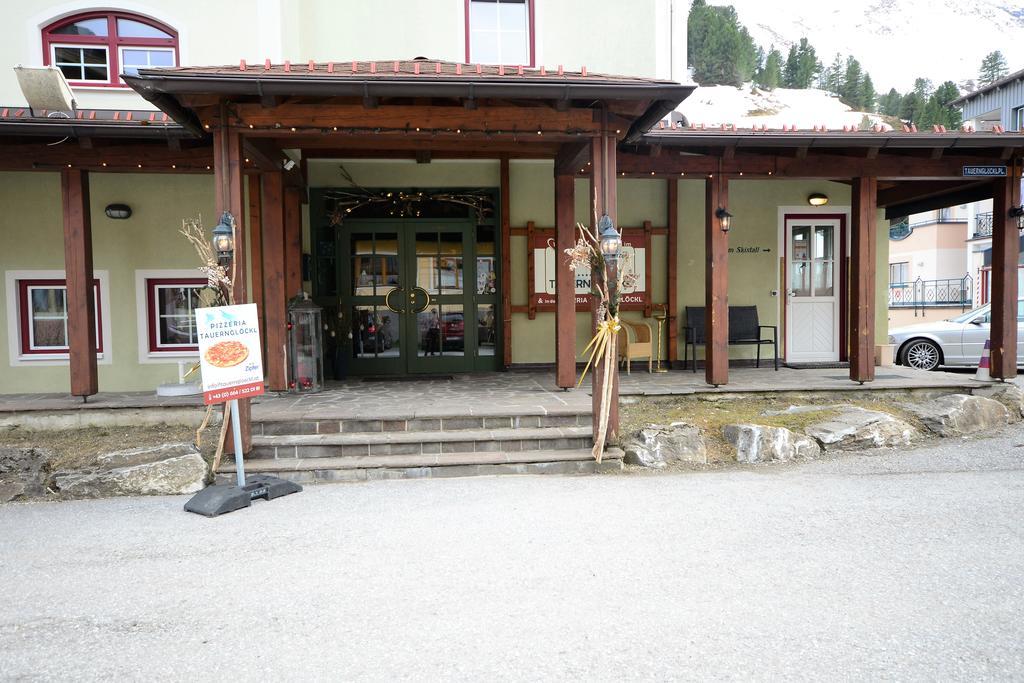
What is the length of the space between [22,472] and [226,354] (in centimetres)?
221

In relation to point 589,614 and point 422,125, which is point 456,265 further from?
point 589,614

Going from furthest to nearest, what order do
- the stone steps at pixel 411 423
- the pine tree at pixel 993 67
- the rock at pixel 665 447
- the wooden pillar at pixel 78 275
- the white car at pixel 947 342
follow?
1. the pine tree at pixel 993 67
2. the white car at pixel 947 342
3. the wooden pillar at pixel 78 275
4. the stone steps at pixel 411 423
5. the rock at pixel 665 447

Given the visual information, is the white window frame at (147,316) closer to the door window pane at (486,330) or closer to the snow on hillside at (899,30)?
the door window pane at (486,330)

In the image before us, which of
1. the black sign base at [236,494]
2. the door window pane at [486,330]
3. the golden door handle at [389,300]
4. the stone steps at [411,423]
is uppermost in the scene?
the golden door handle at [389,300]

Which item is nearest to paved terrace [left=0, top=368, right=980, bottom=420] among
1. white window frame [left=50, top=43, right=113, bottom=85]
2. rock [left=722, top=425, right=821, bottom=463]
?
rock [left=722, top=425, right=821, bottom=463]

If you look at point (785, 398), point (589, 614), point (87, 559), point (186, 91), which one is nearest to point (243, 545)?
point (87, 559)

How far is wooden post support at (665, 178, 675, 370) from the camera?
1051 cm

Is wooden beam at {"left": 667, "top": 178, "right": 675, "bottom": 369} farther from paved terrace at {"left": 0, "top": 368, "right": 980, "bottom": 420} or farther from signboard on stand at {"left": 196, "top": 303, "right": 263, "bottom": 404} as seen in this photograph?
signboard on stand at {"left": 196, "top": 303, "right": 263, "bottom": 404}

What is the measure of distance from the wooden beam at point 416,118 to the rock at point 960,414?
487cm

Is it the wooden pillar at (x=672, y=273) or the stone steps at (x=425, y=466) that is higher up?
the wooden pillar at (x=672, y=273)

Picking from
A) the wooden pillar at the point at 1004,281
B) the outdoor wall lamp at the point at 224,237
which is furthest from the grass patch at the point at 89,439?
the wooden pillar at the point at 1004,281

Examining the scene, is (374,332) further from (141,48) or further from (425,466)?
(141,48)

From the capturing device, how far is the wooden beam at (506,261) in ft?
33.5

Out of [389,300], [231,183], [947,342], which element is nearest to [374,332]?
[389,300]
